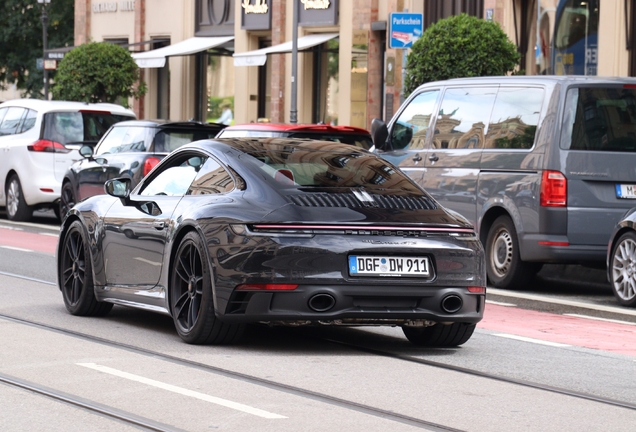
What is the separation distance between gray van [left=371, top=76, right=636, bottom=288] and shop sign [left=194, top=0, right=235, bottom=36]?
2880cm

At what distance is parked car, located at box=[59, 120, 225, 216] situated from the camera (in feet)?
63.0

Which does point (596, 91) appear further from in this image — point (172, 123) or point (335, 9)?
point (335, 9)

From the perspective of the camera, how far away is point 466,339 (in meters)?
9.31

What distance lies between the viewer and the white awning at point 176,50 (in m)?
41.6

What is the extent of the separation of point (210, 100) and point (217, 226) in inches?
1425

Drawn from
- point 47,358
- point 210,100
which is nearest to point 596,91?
point 47,358

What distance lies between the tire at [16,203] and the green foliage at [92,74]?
56.4 ft

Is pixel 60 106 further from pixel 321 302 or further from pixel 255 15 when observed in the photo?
pixel 255 15

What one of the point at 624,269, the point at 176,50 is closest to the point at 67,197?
the point at 624,269

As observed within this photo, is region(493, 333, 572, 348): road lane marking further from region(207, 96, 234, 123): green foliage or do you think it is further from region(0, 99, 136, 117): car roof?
region(207, 96, 234, 123): green foliage

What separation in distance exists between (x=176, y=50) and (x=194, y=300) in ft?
111

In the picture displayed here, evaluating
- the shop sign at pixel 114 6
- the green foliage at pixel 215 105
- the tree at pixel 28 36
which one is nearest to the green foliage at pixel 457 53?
the green foliage at pixel 215 105

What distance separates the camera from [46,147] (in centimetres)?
2252

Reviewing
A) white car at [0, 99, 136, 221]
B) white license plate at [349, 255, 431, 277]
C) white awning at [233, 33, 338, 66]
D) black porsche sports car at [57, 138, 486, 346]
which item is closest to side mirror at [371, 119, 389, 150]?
black porsche sports car at [57, 138, 486, 346]
